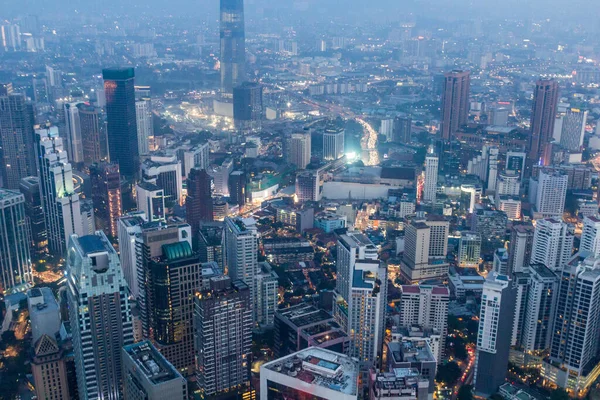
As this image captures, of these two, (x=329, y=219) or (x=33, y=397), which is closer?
(x=33, y=397)

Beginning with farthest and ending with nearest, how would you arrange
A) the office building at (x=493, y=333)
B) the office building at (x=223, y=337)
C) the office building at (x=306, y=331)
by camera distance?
the office building at (x=306, y=331) < the office building at (x=493, y=333) < the office building at (x=223, y=337)

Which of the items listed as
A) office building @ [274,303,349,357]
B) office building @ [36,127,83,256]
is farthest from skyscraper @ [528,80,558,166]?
office building @ [36,127,83,256]

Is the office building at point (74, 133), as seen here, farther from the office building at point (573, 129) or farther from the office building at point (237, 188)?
the office building at point (573, 129)

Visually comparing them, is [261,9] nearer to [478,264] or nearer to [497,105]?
[497,105]

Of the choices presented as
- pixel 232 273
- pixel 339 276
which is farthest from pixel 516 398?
pixel 232 273

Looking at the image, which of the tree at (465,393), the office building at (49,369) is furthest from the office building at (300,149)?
the office building at (49,369)

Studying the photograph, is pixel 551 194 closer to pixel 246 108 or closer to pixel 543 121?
pixel 543 121
